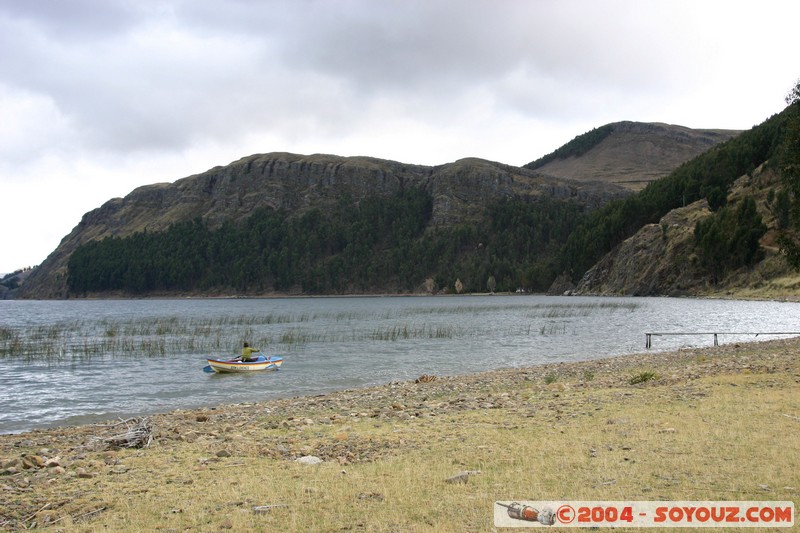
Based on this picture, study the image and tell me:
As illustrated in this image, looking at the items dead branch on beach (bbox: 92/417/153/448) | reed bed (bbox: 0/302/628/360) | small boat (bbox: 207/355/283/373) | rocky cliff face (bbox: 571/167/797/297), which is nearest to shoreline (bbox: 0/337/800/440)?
dead branch on beach (bbox: 92/417/153/448)

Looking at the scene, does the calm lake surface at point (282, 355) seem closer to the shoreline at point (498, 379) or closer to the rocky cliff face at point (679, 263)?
the shoreline at point (498, 379)

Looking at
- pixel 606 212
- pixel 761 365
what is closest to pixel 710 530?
pixel 761 365

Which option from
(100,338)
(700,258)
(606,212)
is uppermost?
(606,212)

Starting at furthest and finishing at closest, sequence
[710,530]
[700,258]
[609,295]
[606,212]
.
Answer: [606,212] → [609,295] → [700,258] → [710,530]

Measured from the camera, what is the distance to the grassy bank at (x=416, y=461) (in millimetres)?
8500

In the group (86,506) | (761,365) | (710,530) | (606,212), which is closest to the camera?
(710,530)

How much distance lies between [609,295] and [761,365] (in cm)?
12920

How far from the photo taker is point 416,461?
11094 mm

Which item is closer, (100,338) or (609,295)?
(100,338)

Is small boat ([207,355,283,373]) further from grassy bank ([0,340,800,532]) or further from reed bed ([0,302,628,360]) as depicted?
grassy bank ([0,340,800,532])

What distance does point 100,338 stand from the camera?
2217 inches

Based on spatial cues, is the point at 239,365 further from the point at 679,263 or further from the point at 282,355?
the point at 679,263

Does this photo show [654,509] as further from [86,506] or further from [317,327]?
[317,327]

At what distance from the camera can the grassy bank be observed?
27.9ft
